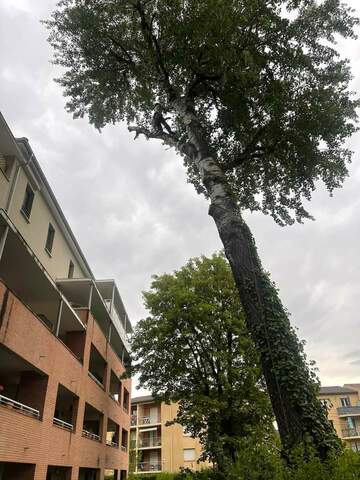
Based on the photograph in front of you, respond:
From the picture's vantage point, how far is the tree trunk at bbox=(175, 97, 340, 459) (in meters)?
4.42

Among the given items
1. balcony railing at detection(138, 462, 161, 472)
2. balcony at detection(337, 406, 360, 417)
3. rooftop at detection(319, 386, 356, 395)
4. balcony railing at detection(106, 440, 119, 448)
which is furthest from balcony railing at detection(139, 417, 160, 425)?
balcony railing at detection(106, 440, 119, 448)

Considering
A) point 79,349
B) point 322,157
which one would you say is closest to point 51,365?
point 79,349

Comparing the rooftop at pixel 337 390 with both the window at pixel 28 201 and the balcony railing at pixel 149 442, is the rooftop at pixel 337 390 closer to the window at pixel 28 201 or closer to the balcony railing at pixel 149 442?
the balcony railing at pixel 149 442

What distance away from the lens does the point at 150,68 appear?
10156 millimetres

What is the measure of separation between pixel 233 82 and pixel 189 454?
45861 millimetres

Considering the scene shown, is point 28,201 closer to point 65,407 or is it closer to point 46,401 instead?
point 46,401

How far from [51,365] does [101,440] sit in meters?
9.20

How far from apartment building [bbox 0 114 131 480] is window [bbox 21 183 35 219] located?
0.04 m

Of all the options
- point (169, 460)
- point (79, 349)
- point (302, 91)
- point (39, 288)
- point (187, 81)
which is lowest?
point (169, 460)

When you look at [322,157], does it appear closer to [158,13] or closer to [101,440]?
[158,13]

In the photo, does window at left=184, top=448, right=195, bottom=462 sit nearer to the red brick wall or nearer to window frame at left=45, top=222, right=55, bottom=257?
the red brick wall

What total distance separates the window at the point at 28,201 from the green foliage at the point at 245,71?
209 inches

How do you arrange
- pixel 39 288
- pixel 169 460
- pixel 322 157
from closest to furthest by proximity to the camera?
pixel 322 157
pixel 39 288
pixel 169 460

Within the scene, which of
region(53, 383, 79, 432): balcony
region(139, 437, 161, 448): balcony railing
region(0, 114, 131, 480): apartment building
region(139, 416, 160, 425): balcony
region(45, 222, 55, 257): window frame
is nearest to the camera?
region(0, 114, 131, 480): apartment building
